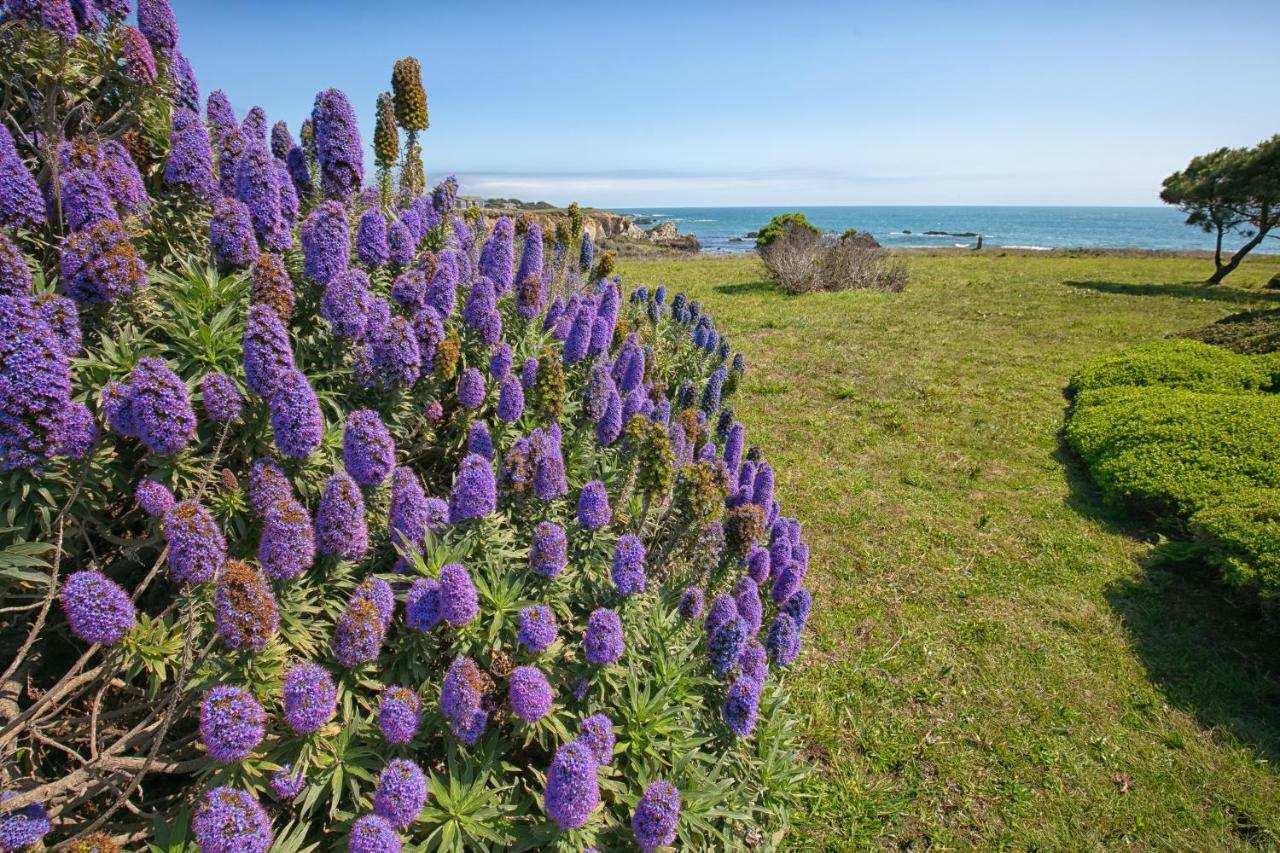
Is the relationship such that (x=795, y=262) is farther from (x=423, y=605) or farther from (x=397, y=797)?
(x=397, y=797)

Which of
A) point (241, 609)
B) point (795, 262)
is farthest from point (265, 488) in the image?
point (795, 262)

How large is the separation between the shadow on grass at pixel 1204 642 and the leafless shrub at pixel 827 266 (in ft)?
49.2

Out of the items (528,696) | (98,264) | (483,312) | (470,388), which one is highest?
(98,264)

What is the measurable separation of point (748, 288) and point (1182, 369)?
1325cm

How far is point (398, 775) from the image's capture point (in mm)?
1896

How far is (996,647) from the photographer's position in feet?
17.2

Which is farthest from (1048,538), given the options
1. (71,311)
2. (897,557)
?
(71,311)

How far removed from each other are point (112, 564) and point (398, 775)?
65.2 inches

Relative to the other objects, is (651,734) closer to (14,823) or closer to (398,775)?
(398,775)

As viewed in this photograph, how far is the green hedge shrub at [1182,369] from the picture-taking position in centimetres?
902

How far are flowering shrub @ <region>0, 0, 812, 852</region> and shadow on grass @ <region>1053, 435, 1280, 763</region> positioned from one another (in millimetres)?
3699

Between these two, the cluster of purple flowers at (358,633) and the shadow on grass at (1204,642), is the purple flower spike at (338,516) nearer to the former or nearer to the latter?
the cluster of purple flowers at (358,633)

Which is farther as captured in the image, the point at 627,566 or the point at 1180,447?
the point at 1180,447

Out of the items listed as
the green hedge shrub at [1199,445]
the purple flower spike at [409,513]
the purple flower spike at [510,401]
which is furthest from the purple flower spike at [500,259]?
the green hedge shrub at [1199,445]
